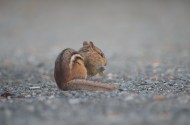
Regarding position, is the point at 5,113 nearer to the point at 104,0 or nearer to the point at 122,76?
the point at 122,76

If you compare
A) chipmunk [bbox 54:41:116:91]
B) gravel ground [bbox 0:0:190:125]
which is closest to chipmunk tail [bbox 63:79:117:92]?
chipmunk [bbox 54:41:116:91]

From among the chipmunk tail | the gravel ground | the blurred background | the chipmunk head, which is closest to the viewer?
the gravel ground

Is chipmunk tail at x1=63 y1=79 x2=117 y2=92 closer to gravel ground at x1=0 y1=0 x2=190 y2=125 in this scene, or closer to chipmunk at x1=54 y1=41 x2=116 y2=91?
chipmunk at x1=54 y1=41 x2=116 y2=91

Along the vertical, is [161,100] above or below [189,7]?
below

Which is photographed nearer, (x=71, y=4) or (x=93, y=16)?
(x=93, y=16)

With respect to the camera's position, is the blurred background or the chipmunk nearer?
the chipmunk

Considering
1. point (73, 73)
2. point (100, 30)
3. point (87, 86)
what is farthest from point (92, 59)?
point (100, 30)

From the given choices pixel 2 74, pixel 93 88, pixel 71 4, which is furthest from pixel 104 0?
pixel 93 88

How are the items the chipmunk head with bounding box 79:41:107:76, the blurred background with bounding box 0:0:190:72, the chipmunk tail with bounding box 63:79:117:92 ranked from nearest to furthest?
the chipmunk tail with bounding box 63:79:117:92 < the chipmunk head with bounding box 79:41:107:76 < the blurred background with bounding box 0:0:190:72
